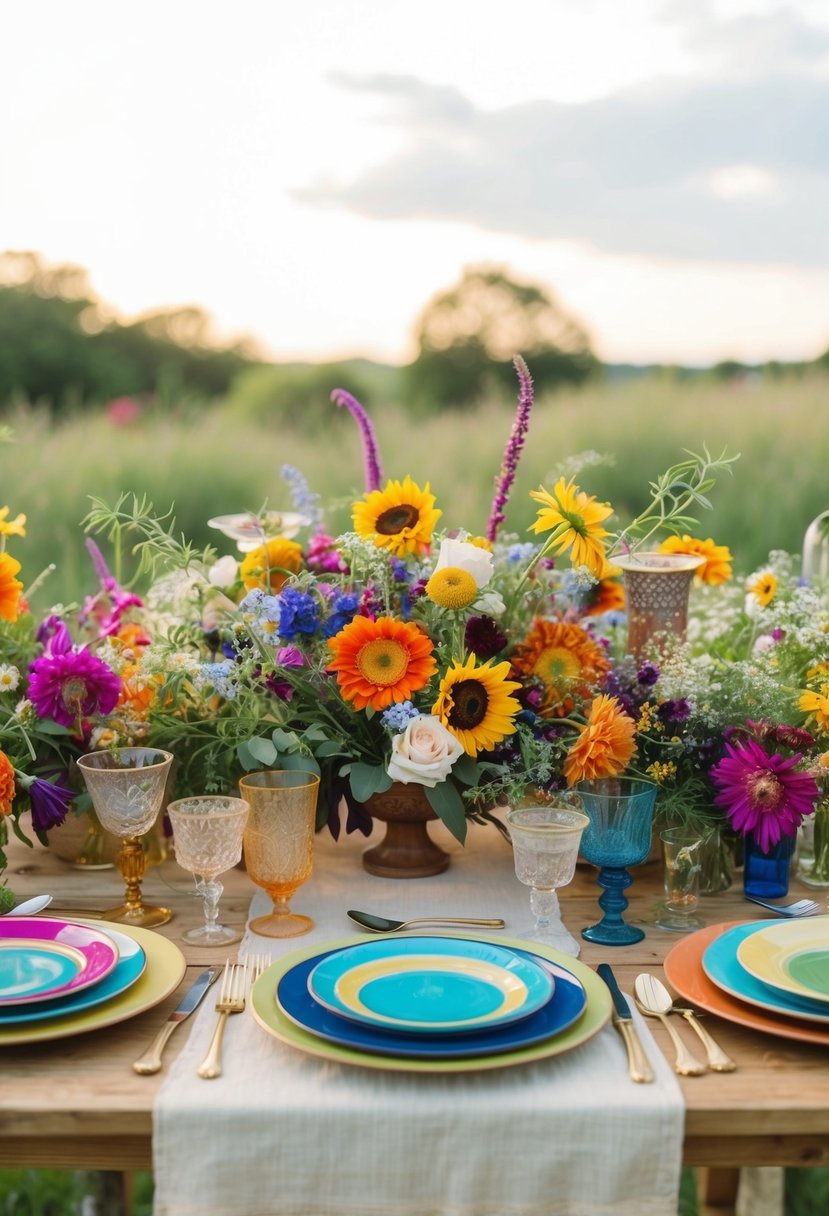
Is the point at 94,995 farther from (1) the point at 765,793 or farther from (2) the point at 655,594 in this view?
(2) the point at 655,594

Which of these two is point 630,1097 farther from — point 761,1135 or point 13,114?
point 13,114

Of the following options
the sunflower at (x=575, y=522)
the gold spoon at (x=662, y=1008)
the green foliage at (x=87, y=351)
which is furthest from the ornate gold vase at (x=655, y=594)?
the green foliage at (x=87, y=351)

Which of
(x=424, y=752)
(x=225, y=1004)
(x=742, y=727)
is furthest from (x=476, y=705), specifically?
(x=225, y=1004)

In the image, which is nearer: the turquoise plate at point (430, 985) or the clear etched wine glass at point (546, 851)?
the turquoise plate at point (430, 985)

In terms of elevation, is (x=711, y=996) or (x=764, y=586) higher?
(x=764, y=586)

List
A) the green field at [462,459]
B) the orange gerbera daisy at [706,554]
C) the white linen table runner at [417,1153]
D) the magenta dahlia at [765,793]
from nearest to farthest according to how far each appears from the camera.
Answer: the white linen table runner at [417,1153]
the magenta dahlia at [765,793]
the orange gerbera daisy at [706,554]
the green field at [462,459]

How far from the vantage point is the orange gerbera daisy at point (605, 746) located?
1.18 metres

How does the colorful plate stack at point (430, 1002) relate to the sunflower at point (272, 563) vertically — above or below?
below

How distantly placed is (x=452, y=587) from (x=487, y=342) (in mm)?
2787

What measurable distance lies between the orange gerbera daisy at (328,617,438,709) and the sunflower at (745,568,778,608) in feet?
1.76

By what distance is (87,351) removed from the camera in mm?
3908

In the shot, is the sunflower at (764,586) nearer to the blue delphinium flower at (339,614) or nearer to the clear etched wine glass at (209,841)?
the blue delphinium flower at (339,614)

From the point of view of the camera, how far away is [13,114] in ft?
9.66

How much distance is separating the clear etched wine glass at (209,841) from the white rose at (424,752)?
18 centimetres
